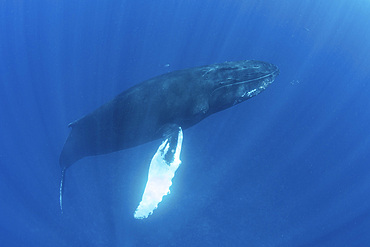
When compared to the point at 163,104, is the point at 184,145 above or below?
below

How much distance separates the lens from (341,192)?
12930 mm

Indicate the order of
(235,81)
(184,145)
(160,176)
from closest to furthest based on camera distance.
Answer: (160,176) < (235,81) < (184,145)

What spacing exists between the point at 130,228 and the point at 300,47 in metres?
19.7

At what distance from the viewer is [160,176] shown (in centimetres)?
815

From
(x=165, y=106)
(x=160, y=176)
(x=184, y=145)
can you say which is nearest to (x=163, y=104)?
(x=165, y=106)

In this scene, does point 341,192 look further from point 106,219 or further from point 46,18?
point 46,18

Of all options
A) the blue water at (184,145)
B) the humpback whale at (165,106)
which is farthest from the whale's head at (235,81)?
the blue water at (184,145)

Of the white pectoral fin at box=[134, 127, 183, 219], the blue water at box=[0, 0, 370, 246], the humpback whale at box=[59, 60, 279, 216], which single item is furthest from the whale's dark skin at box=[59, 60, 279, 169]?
the blue water at box=[0, 0, 370, 246]

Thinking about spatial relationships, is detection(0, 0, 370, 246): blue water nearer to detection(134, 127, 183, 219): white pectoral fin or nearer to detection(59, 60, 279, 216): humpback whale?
detection(134, 127, 183, 219): white pectoral fin

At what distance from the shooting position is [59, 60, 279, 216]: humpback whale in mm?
8289

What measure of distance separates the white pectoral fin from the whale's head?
207 cm

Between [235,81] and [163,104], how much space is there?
2.71 m

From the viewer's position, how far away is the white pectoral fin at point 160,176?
8102 mm

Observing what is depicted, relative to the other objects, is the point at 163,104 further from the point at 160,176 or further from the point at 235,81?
the point at 235,81
